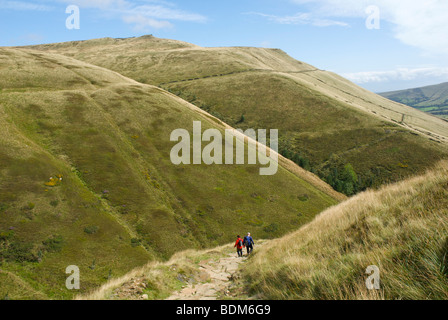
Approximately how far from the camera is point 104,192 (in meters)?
49.7

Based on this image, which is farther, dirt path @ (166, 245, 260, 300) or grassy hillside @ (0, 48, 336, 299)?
grassy hillside @ (0, 48, 336, 299)

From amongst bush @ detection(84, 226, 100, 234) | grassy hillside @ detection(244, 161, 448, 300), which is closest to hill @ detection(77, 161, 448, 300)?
grassy hillside @ detection(244, 161, 448, 300)

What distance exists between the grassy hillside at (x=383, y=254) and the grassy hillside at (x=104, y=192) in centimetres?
2862

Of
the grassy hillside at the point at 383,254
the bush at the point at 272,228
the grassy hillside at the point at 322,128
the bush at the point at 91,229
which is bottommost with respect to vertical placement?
the bush at the point at 272,228

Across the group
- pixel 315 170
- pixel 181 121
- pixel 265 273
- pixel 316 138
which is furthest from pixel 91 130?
pixel 316 138

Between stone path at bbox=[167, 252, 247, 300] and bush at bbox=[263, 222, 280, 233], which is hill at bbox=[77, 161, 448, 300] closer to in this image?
stone path at bbox=[167, 252, 247, 300]

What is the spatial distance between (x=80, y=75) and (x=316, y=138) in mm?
117597

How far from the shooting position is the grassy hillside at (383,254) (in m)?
6.06

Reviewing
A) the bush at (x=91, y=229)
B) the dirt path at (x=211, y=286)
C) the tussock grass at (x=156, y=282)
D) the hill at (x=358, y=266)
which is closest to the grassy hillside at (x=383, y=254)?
the hill at (x=358, y=266)

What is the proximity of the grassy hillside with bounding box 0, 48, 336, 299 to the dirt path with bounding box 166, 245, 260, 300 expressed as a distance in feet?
67.5

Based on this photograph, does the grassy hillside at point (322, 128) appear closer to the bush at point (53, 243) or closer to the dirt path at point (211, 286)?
the dirt path at point (211, 286)

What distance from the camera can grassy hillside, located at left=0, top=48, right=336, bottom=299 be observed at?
3388 centimetres

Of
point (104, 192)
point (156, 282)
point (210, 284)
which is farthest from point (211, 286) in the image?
point (104, 192)

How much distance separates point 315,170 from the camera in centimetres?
10669
